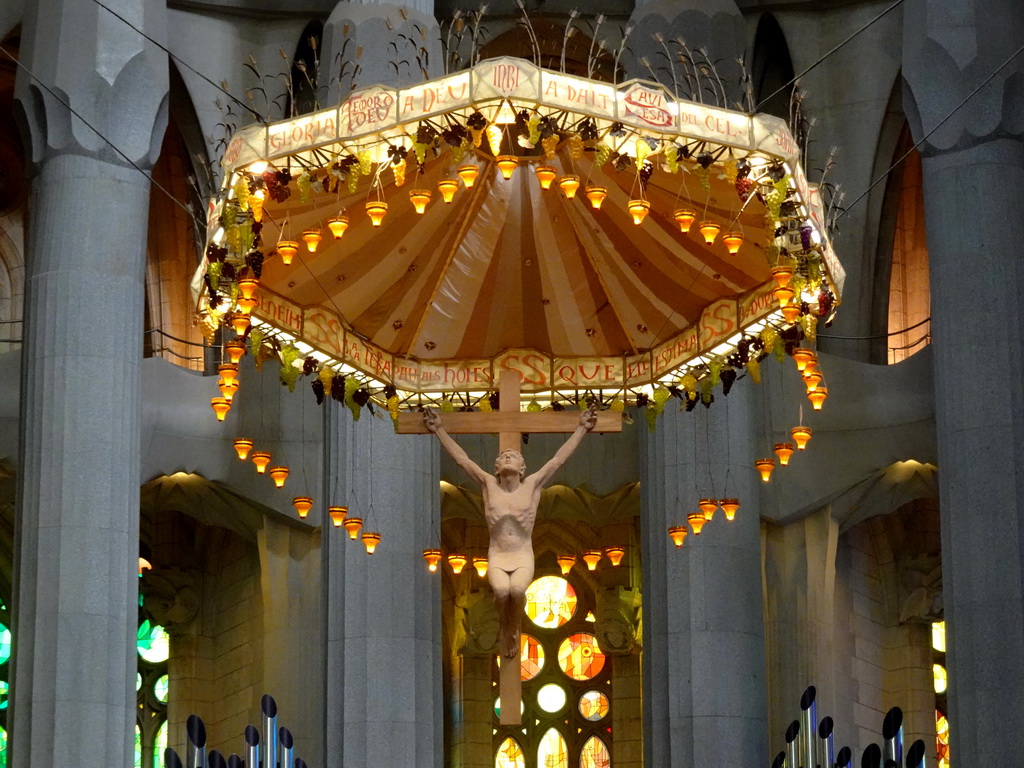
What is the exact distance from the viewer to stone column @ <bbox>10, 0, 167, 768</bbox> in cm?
2130

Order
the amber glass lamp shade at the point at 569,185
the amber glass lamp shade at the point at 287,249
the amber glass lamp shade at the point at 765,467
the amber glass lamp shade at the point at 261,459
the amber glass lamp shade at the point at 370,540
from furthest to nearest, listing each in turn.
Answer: the amber glass lamp shade at the point at 261,459, the amber glass lamp shade at the point at 765,467, the amber glass lamp shade at the point at 370,540, the amber glass lamp shade at the point at 287,249, the amber glass lamp shade at the point at 569,185

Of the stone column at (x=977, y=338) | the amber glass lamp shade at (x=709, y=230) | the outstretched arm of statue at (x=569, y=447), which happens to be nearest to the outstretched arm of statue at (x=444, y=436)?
the outstretched arm of statue at (x=569, y=447)

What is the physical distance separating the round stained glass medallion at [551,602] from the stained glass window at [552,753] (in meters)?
1.44

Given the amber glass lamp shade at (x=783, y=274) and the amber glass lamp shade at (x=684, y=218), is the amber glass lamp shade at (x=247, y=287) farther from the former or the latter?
the amber glass lamp shade at (x=783, y=274)

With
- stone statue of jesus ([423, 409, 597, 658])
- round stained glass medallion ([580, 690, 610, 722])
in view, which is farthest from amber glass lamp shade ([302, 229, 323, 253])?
round stained glass medallion ([580, 690, 610, 722])

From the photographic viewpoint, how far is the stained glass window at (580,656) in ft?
94.6

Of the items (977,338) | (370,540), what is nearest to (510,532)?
(370,540)

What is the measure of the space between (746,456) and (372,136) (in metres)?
9.91

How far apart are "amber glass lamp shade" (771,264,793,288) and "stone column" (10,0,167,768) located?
27.3ft

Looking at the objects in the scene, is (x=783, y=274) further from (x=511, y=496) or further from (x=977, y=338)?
(x=977, y=338)

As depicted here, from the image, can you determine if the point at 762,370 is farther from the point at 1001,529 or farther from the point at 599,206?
the point at 599,206

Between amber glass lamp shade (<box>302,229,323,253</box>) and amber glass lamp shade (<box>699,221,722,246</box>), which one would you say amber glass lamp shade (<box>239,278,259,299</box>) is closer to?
amber glass lamp shade (<box>302,229,323,253</box>)

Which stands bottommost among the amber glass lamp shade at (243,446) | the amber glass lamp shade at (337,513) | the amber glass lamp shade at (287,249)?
the amber glass lamp shade at (337,513)

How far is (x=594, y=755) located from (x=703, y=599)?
6083 millimetres
